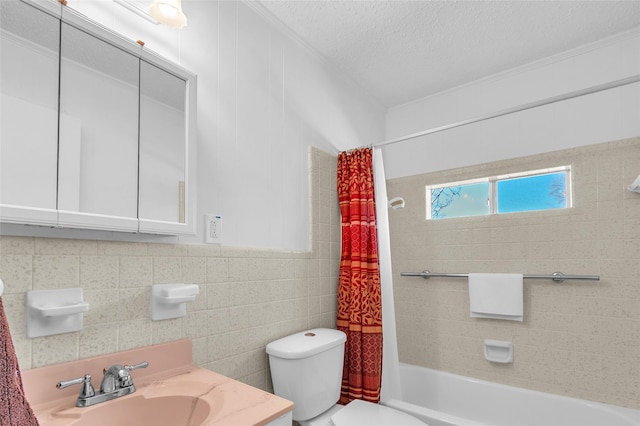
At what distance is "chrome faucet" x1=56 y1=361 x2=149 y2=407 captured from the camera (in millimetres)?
1012

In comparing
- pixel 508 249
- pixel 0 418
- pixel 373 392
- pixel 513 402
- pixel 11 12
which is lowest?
pixel 513 402

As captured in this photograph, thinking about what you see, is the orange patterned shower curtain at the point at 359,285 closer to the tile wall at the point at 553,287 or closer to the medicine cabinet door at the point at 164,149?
the tile wall at the point at 553,287

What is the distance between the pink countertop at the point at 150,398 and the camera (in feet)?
3.13

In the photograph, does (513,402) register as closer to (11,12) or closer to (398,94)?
(398,94)

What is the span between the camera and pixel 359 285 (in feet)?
6.84

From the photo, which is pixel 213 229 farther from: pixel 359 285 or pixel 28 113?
pixel 359 285

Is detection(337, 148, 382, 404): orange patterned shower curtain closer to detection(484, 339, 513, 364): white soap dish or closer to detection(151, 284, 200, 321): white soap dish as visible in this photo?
detection(484, 339, 513, 364): white soap dish

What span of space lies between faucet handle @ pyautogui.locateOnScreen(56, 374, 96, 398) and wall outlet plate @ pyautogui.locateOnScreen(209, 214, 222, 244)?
62cm

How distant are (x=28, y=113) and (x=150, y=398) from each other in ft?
2.93

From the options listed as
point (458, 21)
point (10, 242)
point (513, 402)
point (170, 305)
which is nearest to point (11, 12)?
point (10, 242)

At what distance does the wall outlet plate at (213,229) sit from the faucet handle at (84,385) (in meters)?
0.62

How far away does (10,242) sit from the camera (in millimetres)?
966

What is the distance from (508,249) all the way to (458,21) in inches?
56.8

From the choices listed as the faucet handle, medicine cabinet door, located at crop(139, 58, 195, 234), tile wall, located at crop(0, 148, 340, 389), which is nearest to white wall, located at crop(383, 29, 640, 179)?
tile wall, located at crop(0, 148, 340, 389)
